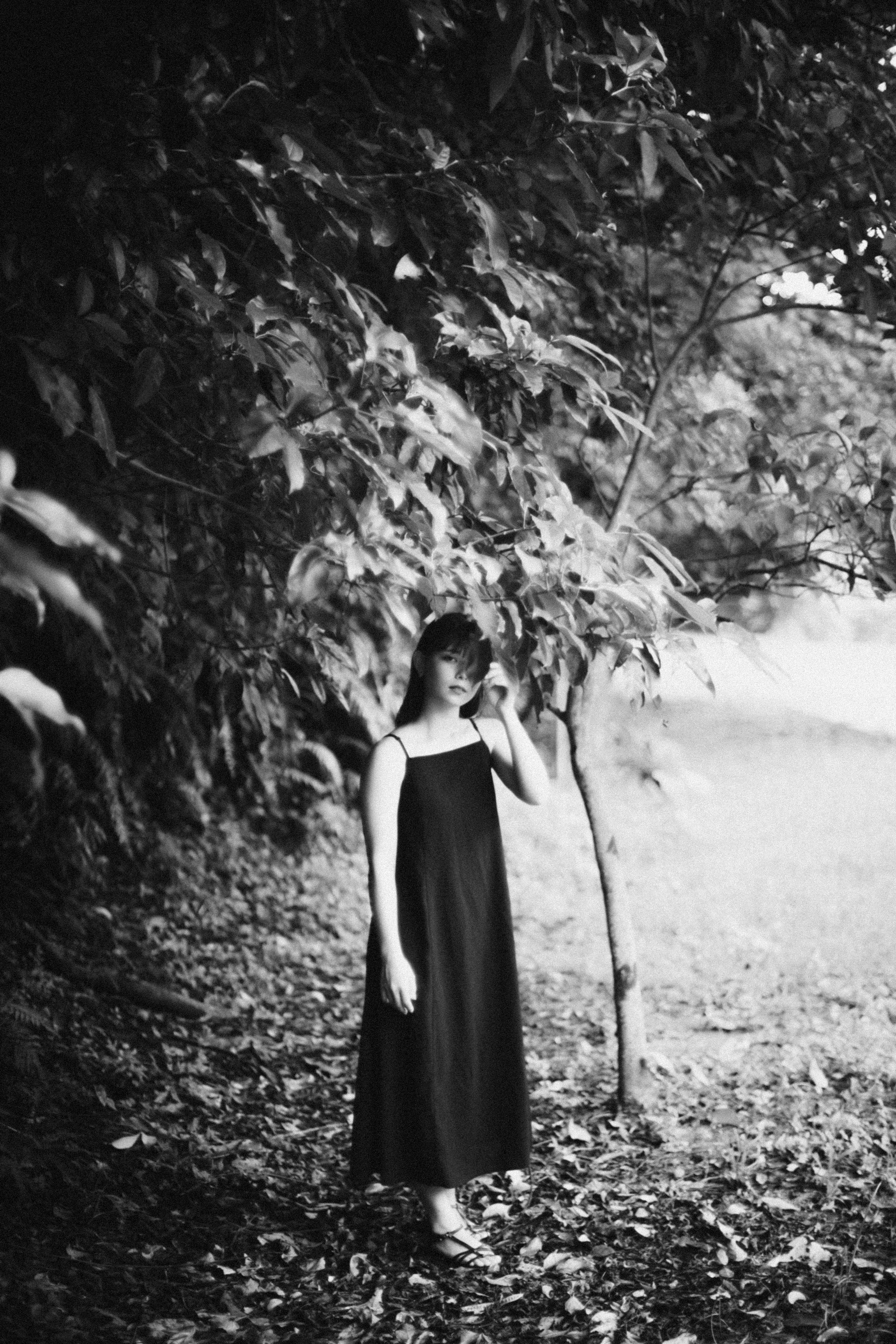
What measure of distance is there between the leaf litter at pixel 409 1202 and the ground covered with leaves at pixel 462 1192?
1 centimetres

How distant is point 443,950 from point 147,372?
70.8 inches

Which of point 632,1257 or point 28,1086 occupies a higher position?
point 28,1086

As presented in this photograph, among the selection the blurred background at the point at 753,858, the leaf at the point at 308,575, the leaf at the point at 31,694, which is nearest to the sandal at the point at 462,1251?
the blurred background at the point at 753,858

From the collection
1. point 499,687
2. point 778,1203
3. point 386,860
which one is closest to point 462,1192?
point 778,1203

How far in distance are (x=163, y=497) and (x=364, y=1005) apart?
67.1 inches

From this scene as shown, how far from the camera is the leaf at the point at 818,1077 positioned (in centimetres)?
436

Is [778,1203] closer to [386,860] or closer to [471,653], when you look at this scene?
[386,860]

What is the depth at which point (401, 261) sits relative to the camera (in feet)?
9.30

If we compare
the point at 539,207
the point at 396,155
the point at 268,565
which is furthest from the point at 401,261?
the point at 539,207

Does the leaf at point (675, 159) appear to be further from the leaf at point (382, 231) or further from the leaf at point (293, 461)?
the leaf at point (293, 461)

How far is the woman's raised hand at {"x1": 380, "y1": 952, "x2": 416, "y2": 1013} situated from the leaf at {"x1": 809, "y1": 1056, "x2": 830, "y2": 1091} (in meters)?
2.10

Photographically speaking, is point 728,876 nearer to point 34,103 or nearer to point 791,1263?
point 791,1263

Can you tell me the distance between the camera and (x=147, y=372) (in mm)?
2404

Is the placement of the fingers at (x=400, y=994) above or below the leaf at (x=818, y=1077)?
above
